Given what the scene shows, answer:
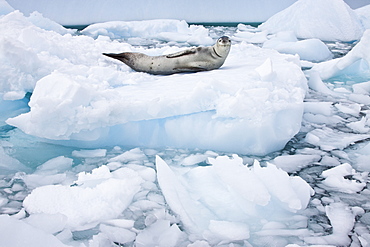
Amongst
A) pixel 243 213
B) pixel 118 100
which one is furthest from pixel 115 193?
pixel 118 100

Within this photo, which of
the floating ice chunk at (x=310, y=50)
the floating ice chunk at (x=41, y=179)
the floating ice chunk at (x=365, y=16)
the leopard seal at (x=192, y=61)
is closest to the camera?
the floating ice chunk at (x=41, y=179)

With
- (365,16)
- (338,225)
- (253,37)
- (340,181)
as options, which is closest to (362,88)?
(340,181)

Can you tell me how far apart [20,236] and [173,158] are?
111 cm

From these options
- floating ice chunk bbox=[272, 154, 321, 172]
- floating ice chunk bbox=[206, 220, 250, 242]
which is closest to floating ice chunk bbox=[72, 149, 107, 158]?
floating ice chunk bbox=[206, 220, 250, 242]

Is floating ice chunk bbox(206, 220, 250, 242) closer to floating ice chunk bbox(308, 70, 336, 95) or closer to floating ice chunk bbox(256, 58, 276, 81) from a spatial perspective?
floating ice chunk bbox(256, 58, 276, 81)

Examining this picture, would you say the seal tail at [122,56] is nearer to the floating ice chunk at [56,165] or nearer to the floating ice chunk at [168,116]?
the floating ice chunk at [168,116]

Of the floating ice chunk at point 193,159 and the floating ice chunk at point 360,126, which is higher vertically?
the floating ice chunk at point 360,126

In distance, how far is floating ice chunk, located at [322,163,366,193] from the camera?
1.75 m

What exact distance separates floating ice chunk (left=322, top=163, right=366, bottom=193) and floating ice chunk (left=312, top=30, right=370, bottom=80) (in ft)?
8.55

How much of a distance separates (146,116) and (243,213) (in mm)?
919

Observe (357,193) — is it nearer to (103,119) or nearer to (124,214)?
(124,214)

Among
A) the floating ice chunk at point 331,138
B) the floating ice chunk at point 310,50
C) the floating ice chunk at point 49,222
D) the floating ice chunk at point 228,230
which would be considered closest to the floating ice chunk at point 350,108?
the floating ice chunk at point 331,138

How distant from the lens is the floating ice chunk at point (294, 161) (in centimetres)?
200

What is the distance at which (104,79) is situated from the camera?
2738mm
